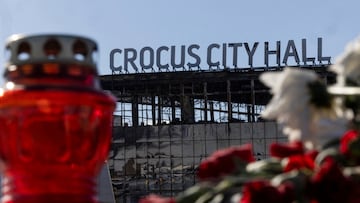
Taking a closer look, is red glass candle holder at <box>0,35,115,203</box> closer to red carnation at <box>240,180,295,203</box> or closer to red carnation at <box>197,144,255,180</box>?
red carnation at <box>197,144,255,180</box>

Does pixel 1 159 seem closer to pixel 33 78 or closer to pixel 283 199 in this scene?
pixel 33 78

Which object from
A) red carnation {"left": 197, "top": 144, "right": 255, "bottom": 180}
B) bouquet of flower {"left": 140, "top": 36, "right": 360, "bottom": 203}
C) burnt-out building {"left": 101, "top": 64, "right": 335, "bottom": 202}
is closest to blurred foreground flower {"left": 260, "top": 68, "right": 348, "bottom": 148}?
bouquet of flower {"left": 140, "top": 36, "right": 360, "bottom": 203}

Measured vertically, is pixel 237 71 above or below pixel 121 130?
above

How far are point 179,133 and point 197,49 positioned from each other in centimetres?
511

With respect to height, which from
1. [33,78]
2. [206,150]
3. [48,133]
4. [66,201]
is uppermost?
[33,78]

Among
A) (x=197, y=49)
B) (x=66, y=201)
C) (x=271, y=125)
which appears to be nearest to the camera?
(x=66, y=201)

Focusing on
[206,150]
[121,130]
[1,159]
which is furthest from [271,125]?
[1,159]

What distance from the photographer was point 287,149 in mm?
1877

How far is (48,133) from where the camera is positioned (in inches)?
73.4

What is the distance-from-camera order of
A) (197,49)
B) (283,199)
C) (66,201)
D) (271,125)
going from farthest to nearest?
(197,49), (271,125), (66,201), (283,199)

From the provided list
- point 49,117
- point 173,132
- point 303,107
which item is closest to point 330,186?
point 303,107

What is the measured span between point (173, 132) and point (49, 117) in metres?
46.4

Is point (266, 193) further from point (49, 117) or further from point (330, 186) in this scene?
point (49, 117)

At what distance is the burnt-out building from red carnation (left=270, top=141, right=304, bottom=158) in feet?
145
